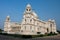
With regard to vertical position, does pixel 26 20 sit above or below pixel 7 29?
above

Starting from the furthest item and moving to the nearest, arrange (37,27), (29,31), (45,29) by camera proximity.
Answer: (45,29)
(37,27)
(29,31)

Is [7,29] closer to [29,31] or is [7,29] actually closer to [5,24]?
[5,24]

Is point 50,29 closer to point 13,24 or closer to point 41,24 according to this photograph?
point 41,24

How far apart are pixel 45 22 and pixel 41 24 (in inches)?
105

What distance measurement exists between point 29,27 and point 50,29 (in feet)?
53.1

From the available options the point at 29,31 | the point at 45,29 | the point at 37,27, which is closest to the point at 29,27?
the point at 29,31

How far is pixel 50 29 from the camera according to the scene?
57.0 m

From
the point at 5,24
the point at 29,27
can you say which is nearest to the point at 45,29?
the point at 29,27

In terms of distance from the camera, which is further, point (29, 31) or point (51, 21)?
point (51, 21)

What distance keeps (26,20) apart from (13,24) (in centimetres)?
1377

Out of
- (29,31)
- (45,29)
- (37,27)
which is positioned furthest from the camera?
(45,29)

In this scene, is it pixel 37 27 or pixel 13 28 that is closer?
pixel 37 27

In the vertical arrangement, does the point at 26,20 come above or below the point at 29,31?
above

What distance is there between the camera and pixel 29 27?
144 ft
